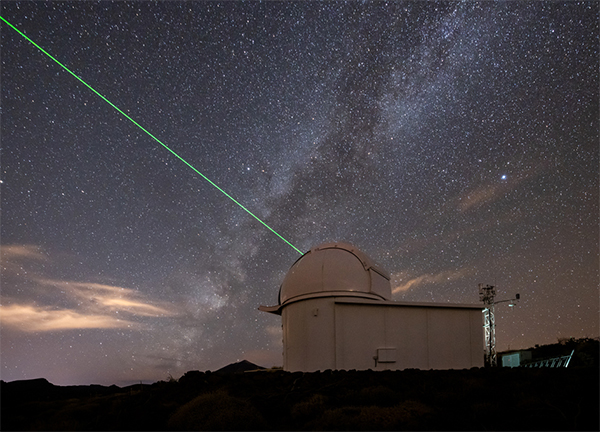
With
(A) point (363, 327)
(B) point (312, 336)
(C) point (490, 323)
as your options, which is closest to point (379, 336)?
(A) point (363, 327)

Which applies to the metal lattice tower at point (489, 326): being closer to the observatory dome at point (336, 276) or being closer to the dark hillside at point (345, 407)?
the observatory dome at point (336, 276)

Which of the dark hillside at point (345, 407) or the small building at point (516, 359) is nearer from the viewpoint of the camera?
the dark hillside at point (345, 407)

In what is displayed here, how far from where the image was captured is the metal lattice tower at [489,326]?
24391 millimetres

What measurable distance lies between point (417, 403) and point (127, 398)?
18.5ft

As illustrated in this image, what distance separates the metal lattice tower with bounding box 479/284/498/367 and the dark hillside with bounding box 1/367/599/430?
1805 cm

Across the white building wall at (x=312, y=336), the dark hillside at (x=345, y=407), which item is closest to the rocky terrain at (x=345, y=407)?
the dark hillside at (x=345, y=407)

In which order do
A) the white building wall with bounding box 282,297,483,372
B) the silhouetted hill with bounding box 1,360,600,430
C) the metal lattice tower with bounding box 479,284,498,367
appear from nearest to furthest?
the silhouetted hill with bounding box 1,360,600,430 → the white building wall with bounding box 282,297,483,372 → the metal lattice tower with bounding box 479,284,498,367

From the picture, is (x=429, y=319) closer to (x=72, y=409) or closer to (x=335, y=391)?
(x=335, y=391)

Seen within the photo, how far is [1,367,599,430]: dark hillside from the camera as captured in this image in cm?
528

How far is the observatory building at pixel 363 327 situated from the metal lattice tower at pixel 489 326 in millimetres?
12960

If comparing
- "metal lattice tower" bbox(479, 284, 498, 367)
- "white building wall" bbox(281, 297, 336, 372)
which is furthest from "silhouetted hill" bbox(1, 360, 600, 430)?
"metal lattice tower" bbox(479, 284, 498, 367)

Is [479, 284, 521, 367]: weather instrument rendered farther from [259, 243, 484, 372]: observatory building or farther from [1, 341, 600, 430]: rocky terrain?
[1, 341, 600, 430]: rocky terrain

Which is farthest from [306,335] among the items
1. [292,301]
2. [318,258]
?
[318,258]

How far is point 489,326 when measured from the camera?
25.4 m
